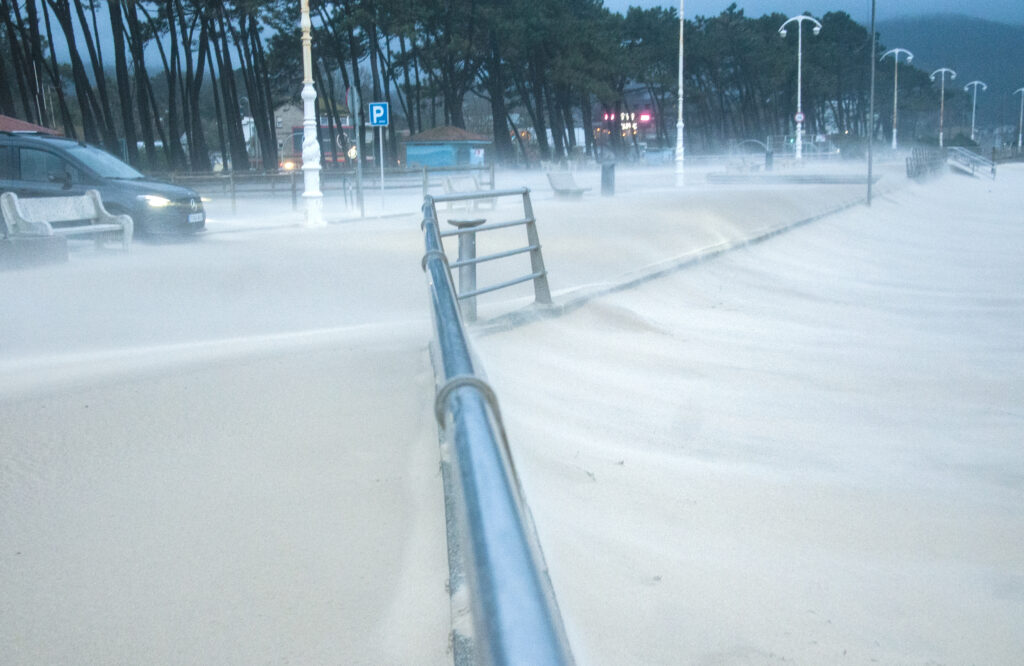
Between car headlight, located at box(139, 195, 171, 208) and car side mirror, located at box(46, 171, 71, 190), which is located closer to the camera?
car side mirror, located at box(46, 171, 71, 190)

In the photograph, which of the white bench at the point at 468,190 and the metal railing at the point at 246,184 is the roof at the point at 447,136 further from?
the white bench at the point at 468,190

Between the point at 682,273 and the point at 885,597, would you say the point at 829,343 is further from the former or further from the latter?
the point at 885,597

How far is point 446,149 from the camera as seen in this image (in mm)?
46625

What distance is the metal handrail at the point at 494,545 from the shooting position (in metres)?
0.97

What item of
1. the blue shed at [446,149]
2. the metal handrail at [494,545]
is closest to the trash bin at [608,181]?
the blue shed at [446,149]

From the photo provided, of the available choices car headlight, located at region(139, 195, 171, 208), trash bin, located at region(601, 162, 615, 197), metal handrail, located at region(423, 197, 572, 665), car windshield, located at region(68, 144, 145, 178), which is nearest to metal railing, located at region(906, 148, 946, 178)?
trash bin, located at region(601, 162, 615, 197)

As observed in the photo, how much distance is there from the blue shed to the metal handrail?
44.9 m

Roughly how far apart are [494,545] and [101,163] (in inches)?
644

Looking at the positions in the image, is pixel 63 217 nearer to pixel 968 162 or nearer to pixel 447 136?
pixel 447 136

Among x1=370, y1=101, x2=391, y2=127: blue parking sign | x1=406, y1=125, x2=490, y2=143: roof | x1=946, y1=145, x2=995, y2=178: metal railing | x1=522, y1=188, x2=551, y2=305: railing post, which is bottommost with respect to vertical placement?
x1=946, y1=145, x2=995, y2=178: metal railing

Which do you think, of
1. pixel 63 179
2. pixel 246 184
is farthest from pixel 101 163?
pixel 246 184

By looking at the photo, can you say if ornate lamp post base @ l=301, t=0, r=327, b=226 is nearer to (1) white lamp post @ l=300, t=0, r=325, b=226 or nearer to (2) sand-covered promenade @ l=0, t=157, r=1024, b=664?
(1) white lamp post @ l=300, t=0, r=325, b=226

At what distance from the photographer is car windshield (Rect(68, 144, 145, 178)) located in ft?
51.3

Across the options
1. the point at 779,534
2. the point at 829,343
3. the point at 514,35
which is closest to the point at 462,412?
the point at 779,534
